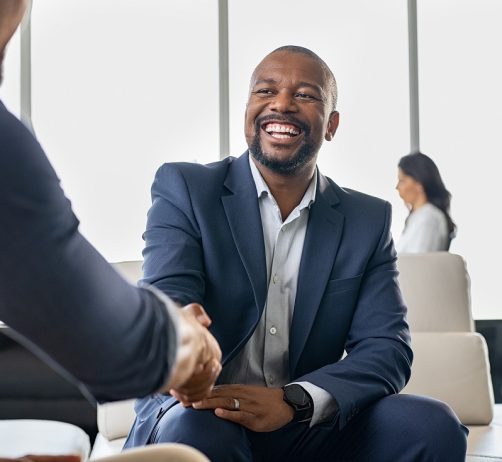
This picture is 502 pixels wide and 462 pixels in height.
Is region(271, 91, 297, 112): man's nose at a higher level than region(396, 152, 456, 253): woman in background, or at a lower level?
higher

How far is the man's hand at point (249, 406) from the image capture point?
161cm

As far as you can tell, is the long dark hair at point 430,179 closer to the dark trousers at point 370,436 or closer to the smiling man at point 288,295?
the smiling man at point 288,295

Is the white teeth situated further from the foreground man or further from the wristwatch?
the foreground man

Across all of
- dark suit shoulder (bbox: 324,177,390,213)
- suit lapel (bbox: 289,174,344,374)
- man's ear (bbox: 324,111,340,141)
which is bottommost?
suit lapel (bbox: 289,174,344,374)

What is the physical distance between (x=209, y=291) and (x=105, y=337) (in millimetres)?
1074

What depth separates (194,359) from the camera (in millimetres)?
953

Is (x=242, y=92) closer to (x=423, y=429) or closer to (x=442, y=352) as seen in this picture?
(x=442, y=352)

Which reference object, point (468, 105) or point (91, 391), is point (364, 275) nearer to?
point (91, 391)

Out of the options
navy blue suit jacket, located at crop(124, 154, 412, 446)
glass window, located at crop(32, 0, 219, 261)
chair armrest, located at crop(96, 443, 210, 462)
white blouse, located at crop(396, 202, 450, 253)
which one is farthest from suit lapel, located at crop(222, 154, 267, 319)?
glass window, located at crop(32, 0, 219, 261)

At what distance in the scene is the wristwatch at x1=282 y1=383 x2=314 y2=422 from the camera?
5.57ft

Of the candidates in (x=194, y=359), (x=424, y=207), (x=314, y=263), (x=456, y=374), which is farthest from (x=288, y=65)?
(x=424, y=207)

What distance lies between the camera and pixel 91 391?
33.7 inches

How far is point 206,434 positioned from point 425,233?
8.51ft

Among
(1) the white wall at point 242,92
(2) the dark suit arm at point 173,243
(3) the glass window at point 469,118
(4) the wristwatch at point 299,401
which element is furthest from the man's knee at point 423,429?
(3) the glass window at point 469,118
